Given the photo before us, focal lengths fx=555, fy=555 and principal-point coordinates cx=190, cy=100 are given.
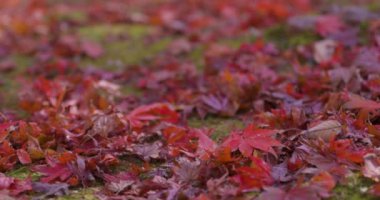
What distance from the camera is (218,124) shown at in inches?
118

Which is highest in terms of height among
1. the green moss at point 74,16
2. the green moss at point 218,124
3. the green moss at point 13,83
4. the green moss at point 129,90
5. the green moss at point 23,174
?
the green moss at point 74,16

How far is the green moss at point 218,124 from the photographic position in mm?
2802

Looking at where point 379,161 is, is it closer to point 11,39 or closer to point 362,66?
point 362,66

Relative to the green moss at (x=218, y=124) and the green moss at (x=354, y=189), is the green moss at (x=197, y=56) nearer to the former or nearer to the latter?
the green moss at (x=218, y=124)

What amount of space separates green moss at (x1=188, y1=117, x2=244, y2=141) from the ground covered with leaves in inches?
0.5

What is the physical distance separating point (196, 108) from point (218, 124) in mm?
236

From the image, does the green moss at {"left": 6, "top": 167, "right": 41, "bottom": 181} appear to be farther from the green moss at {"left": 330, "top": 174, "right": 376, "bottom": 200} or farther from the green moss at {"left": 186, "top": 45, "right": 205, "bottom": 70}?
the green moss at {"left": 186, "top": 45, "right": 205, "bottom": 70}

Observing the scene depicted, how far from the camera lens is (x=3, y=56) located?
4.96 metres

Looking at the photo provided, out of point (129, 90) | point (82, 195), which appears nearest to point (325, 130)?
point (82, 195)

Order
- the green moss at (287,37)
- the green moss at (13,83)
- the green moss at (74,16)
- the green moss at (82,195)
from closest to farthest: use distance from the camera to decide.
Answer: the green moss at (82,195), the green moss at (13,83), the green moss at (287,37), the green moss at (74,16)

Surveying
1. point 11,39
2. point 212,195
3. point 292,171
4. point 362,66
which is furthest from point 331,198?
point 11,39

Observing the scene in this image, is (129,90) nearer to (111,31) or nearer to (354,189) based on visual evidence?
(111,31)

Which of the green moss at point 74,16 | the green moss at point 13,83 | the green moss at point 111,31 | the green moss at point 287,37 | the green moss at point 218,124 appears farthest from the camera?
the green moss at point 74,16

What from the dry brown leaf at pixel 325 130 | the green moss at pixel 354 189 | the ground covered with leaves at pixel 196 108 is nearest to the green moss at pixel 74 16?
the ground covered with leaves at pixel 196 108
